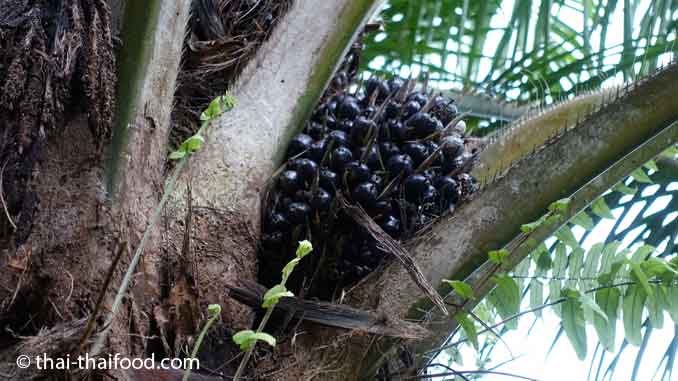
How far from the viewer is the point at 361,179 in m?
1.64

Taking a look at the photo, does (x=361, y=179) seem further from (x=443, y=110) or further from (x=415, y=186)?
(x=443, y=110)

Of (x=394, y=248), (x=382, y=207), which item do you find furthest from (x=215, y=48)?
(x=394, y=248)

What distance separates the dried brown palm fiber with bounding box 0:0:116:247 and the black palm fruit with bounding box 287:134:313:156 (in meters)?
0.42

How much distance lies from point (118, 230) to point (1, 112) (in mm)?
250

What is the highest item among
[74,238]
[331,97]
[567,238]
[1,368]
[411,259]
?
[331,97]

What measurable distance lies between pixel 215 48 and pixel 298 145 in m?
0.26

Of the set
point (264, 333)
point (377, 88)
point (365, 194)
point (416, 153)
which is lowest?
point (264, 333)

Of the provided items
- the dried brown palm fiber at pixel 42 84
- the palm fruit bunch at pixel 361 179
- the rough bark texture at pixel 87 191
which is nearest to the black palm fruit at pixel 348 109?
the palm fruit bunch at pixel 361 179

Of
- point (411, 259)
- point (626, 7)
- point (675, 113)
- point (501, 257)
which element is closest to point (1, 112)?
point (411, 259)

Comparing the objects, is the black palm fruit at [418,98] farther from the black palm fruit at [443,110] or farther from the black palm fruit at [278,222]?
the black palm fruit at [278,222]

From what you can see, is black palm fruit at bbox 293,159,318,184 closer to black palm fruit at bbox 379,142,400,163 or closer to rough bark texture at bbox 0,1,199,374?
black palm fruit at bbox 379,142,400,163

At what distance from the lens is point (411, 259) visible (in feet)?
4.83

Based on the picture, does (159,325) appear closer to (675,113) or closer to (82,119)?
(82,119)

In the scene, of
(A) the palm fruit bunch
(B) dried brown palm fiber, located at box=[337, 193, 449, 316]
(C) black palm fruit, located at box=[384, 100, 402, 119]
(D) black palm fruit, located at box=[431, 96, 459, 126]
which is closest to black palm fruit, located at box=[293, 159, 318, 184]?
(A) the palm fruit bunch
